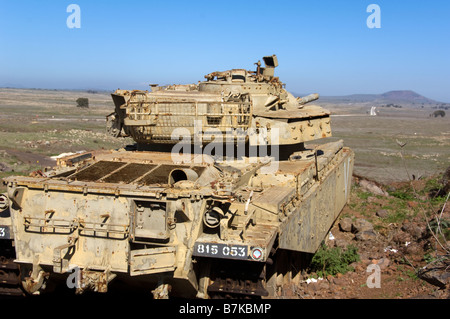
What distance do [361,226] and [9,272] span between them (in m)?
9.72

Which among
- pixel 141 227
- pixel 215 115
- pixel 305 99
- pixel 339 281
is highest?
pixel 305 99

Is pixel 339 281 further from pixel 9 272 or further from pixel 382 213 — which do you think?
pixel 9 272

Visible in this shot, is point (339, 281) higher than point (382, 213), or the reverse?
point (382, 213)

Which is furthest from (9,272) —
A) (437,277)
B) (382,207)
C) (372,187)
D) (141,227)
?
(372,187)

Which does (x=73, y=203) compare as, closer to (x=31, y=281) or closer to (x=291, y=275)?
(x=31, y=281)

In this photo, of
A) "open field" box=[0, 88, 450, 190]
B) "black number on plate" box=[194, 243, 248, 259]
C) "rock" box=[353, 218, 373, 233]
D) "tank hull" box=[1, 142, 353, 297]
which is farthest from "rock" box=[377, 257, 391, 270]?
"open field" box=[0, 88, 450, 190]

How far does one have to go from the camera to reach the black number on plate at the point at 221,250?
7699 mm

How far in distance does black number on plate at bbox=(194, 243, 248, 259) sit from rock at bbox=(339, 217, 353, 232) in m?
8.56

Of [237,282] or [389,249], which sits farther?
[389,249]

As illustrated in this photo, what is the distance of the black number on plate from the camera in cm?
770

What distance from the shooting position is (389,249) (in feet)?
44.3

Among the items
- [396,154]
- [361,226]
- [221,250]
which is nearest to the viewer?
[221,250]
